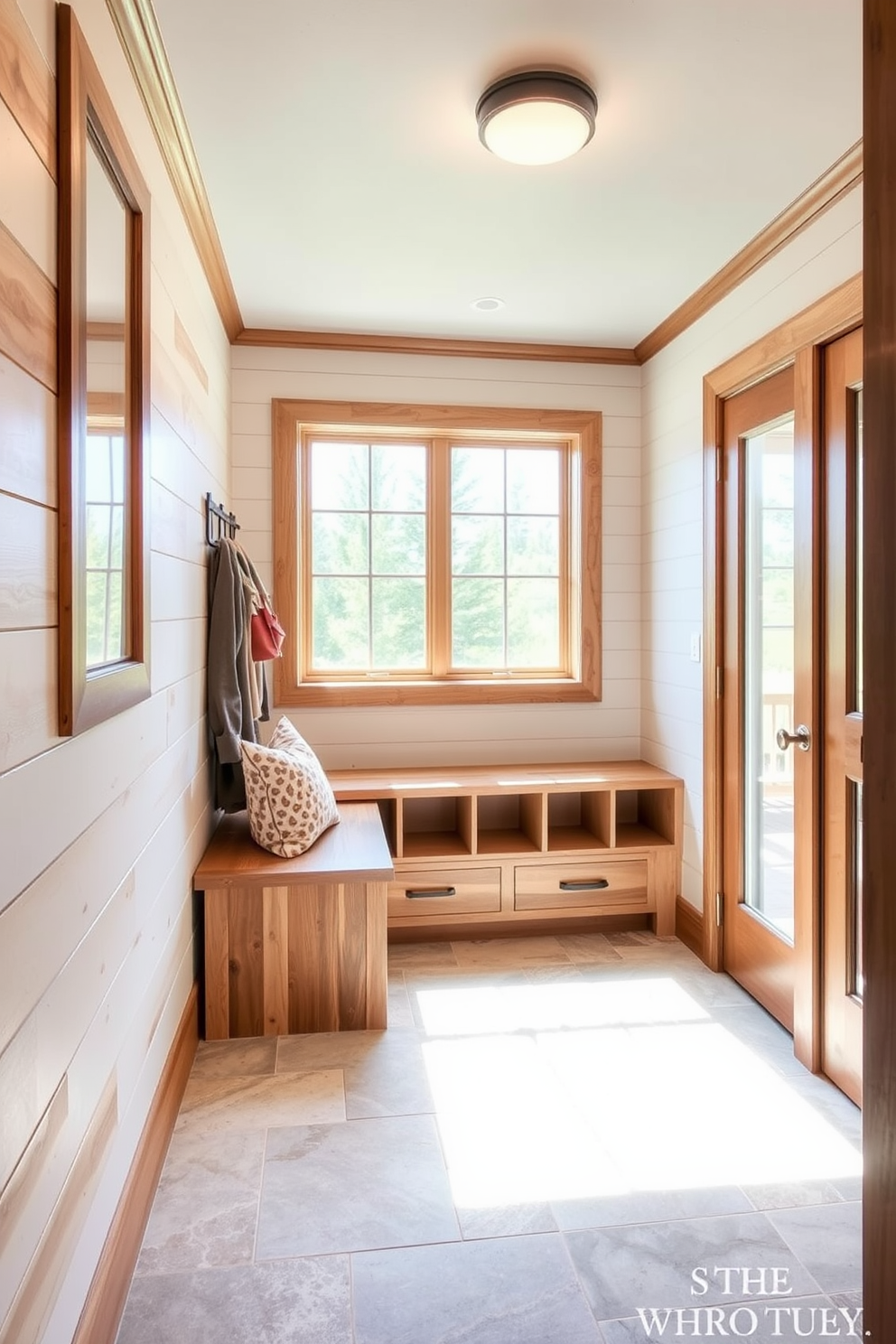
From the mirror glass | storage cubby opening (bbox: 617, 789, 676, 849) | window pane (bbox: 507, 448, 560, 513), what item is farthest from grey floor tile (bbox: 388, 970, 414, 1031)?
window pane (bbox: 507, 448, 560, 513)

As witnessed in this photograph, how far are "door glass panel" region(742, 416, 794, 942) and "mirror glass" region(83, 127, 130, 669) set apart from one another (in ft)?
6.38

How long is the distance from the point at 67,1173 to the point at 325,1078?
3.81 ft

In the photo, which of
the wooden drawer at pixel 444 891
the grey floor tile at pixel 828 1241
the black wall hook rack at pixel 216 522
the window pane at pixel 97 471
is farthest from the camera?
the wooden drawer at pixel 444 891

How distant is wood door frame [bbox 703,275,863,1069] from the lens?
2.30 metres

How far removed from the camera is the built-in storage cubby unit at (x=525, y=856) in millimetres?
3184

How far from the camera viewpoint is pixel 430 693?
11.7ft

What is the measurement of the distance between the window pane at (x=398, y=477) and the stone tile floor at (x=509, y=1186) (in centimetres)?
212

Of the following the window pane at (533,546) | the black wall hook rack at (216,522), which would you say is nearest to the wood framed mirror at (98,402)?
the black wall hook rack at (216,522)

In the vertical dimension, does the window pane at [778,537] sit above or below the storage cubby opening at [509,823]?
above

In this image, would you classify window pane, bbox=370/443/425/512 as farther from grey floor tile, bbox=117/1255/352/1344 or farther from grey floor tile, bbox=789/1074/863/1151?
grey floor tile, bbox=117/1255/352/1344

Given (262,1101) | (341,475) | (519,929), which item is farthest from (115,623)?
(519,929)

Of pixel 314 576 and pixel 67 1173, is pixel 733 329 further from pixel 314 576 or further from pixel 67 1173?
pixel 67 1173

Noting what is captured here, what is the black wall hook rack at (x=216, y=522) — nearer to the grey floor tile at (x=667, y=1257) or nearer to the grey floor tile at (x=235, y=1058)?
the grey floor tile at (x=235, y=1058)

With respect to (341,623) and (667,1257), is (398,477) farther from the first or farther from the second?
(667,1257)
